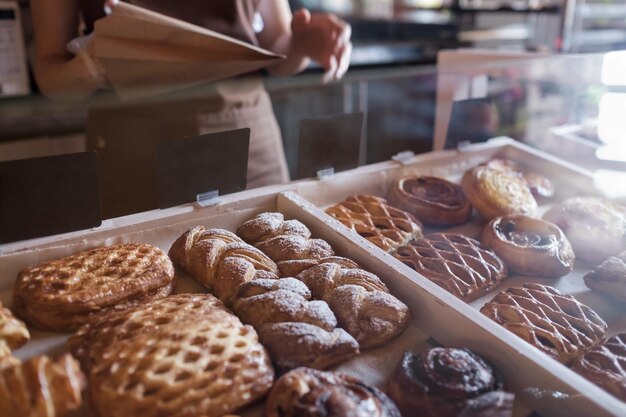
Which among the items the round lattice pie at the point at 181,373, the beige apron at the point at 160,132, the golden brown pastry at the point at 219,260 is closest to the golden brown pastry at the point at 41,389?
the round lattice pie at the point at 181,373

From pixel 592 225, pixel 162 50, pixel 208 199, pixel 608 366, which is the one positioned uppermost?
pixel 162 50

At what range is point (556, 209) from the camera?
5.94 feet

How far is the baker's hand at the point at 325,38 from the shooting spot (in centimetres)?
208

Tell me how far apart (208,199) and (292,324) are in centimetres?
58

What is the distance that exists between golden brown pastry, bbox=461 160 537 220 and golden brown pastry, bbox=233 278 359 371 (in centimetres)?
84

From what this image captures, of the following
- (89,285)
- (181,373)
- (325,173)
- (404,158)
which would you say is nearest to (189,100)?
(325,173)

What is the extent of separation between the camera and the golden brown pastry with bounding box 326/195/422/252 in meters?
1.58

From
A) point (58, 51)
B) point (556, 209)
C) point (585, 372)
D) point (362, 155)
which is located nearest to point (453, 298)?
point (585, 372)

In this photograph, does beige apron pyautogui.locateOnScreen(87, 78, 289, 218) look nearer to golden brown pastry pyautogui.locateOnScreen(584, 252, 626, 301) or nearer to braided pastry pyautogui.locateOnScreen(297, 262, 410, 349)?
braided pastry pyautogui.locateOnScreen(297, 262, 410, 349)

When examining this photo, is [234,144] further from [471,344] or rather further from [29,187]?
[471,344]

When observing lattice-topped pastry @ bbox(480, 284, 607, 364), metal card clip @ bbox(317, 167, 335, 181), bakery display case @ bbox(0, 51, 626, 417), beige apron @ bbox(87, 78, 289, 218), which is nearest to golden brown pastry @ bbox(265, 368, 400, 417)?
bakery display case @ bbox(0, 51, 626, 417)

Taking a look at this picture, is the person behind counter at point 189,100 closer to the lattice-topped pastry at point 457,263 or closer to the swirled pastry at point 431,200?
the swirled pastry at point 431,200

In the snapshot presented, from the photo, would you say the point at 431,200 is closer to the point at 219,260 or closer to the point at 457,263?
the point at 457,263

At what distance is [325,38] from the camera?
2.11 metres
